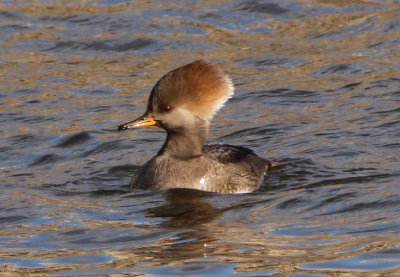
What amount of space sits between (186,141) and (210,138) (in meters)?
1.87

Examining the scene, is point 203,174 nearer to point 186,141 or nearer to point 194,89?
point 186,141

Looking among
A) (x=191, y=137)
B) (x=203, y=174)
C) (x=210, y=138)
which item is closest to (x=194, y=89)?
(x=191, y=137)

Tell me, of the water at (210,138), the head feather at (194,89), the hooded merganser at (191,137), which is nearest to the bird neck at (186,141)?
the hooded merganser at (191,137)

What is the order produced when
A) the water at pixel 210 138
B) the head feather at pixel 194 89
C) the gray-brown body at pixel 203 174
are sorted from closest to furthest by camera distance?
the water at pixel 210 138, the head feather at pixel 194 89, the gray-brown body at pixel 203 174

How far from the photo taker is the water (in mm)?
6898

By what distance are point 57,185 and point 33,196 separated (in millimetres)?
485

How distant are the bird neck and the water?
0.41 meters

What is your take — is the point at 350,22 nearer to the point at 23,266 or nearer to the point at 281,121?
the point at 281,121

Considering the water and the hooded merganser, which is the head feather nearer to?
the hooded merganser

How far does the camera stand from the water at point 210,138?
6.90 meters

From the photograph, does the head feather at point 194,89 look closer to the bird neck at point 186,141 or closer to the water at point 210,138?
the bird neck at point 186,141

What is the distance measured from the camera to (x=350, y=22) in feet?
46.4

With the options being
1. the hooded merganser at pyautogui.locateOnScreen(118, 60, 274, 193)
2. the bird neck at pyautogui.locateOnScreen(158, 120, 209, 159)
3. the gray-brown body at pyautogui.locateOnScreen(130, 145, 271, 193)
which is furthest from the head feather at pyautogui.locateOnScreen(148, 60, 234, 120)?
the gray-brown body at pyautogui.locateOnScreen(130, 145, 271, 193)

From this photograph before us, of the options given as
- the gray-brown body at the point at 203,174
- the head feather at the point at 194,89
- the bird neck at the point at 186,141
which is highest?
the head feather at the point at 194,89
